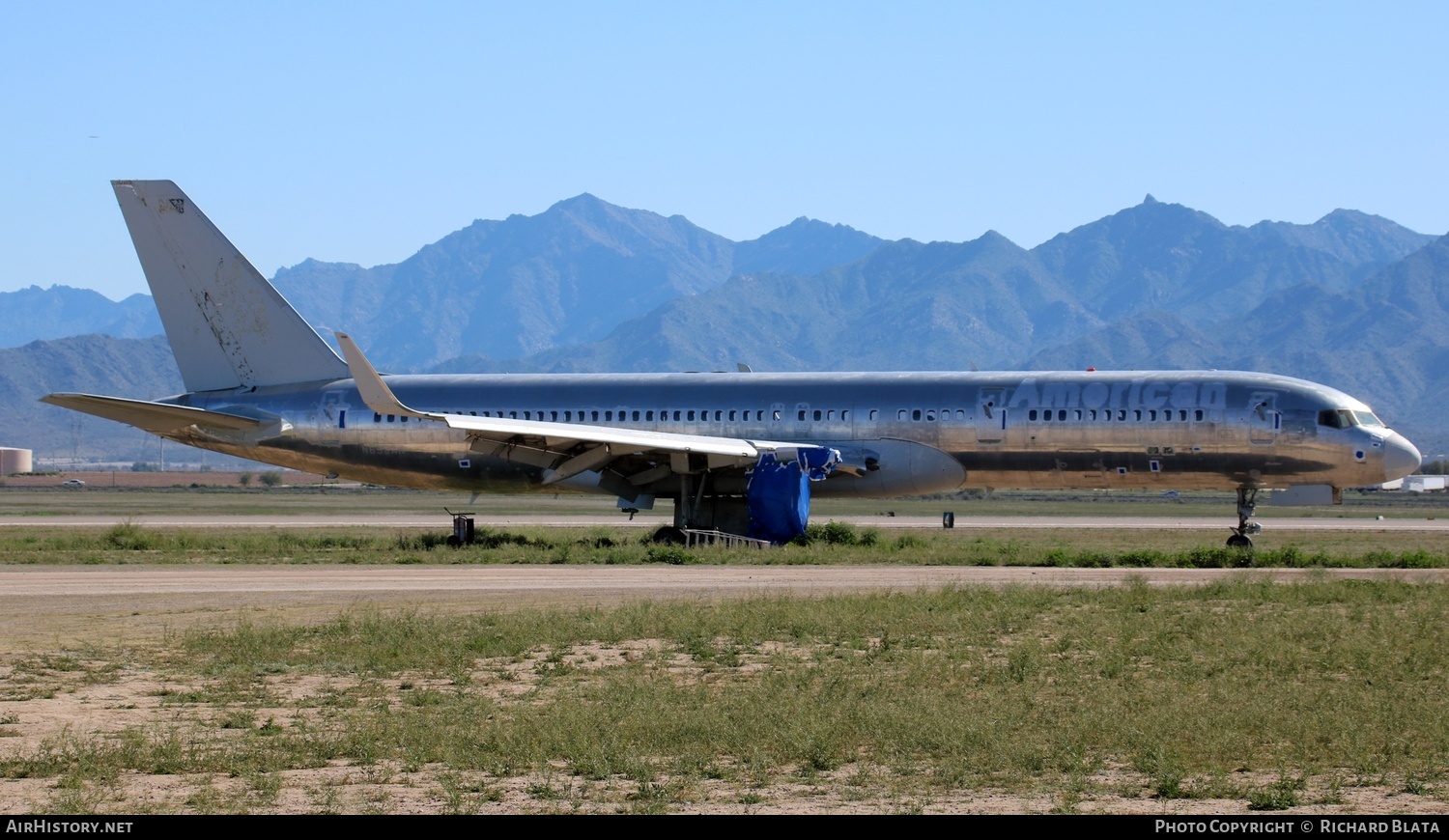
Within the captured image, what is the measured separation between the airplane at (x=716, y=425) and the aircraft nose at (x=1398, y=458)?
2.1 inches

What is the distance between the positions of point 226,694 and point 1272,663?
1094cm

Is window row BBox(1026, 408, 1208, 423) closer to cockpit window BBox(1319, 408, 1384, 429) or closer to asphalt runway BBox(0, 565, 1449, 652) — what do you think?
cockpit window BBox(1319, 408, 1384, 429)

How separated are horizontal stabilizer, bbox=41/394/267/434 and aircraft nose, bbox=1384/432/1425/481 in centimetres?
2880

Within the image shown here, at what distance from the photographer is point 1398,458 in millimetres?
38188

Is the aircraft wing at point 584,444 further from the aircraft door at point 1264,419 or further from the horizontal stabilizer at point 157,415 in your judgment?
the aircraft door at point 1264,419

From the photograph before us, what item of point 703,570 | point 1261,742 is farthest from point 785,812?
point 703,570

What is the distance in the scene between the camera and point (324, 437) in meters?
43.2

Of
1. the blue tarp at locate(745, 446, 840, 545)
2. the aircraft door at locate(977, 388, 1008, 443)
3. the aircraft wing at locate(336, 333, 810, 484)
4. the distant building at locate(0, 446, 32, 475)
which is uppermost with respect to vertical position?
the aircraft door at locate(977, 388, 1008, 443)

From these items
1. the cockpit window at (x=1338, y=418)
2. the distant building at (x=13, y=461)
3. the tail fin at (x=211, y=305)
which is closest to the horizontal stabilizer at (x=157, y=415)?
the tail fin at (x=211, y=305)

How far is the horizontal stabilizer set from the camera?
122ft

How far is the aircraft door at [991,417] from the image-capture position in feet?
130

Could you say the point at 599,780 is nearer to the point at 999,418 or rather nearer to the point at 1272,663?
the point at 1272,663

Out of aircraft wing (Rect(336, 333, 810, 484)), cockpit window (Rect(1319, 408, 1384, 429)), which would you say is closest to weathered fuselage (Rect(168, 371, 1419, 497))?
cockpit window (Rect(1319, 408, 1384, 429))

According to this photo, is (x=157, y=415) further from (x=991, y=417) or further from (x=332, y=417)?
(x=991, y=417)
